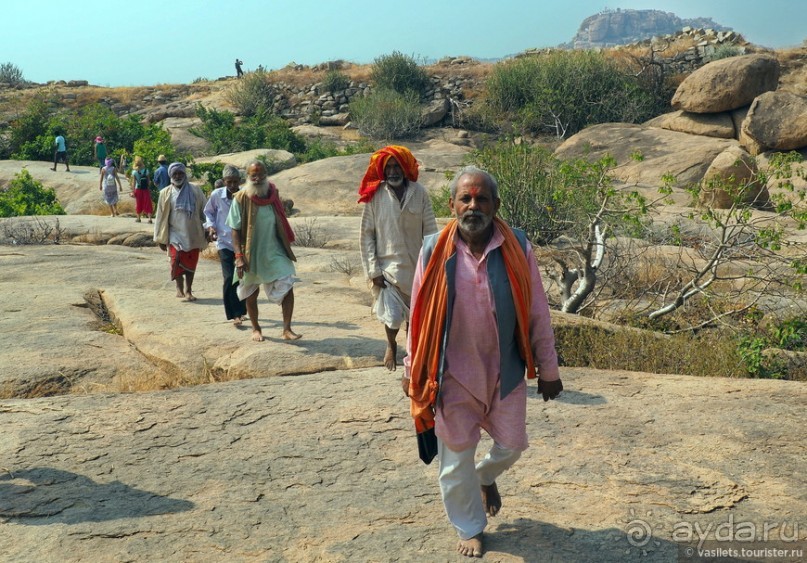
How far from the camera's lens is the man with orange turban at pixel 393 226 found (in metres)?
5.97

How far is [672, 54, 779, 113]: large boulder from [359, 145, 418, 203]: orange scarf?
18186mm

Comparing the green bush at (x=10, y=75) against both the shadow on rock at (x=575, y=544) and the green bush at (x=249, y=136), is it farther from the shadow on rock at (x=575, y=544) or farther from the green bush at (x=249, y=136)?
the shadow on rock at (x=575, y=544)

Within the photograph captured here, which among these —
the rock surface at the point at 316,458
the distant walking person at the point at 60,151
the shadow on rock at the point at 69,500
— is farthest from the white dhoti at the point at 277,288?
the distant walking person at the point at 60,151

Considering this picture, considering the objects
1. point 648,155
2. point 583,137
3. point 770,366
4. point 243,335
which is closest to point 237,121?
point 583,137

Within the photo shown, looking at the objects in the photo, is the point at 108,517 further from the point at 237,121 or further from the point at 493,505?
the point at 237,121

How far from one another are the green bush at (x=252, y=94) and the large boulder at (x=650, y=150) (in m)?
15.7

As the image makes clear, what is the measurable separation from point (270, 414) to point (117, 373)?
1.76 metres

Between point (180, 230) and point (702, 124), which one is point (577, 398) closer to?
point (180, 230)

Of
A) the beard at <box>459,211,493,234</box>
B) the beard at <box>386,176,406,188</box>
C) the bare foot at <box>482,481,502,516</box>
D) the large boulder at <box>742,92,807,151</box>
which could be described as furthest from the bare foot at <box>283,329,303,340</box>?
the large boulder at <box>742,92,807,151</box>

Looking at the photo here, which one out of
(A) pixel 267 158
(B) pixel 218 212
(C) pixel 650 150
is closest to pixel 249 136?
(A) pixel 267 158

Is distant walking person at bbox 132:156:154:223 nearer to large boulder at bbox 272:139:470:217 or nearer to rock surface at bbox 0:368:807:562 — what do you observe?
large boulder at bbox 272:139:470:217

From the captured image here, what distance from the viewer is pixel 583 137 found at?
72.9 ft

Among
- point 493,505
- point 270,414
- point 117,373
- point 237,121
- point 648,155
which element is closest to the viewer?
point 493,505

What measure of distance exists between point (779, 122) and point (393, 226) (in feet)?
53.0
